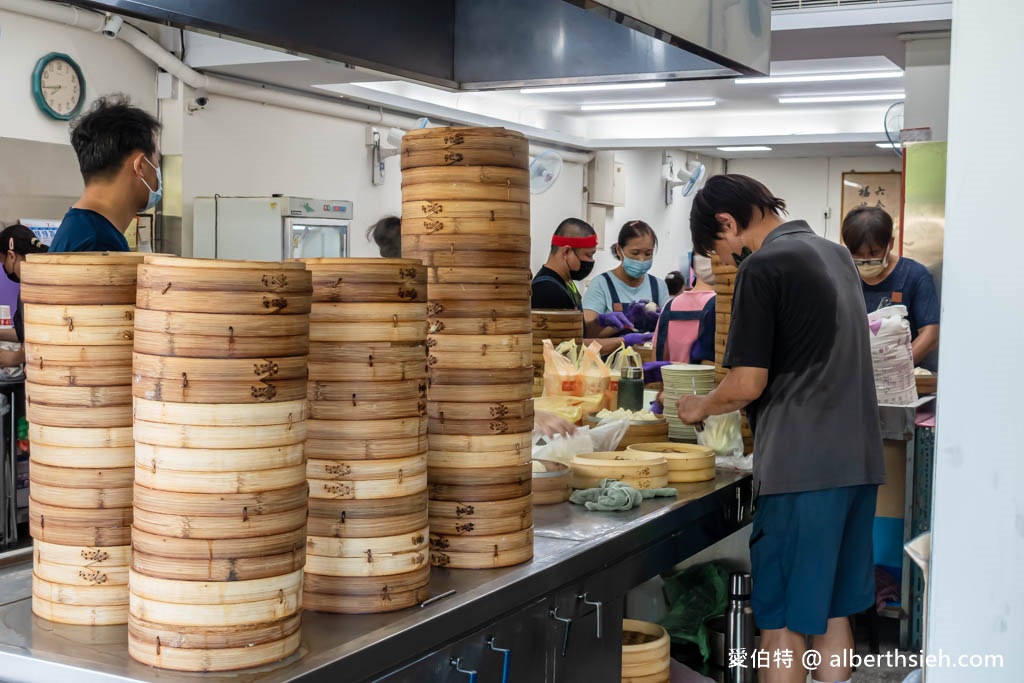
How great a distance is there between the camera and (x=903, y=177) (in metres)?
5.88

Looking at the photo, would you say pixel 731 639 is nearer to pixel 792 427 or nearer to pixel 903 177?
pixel 792 427

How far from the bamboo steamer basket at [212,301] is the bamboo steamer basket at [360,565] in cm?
47

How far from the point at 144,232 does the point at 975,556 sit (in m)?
6.82

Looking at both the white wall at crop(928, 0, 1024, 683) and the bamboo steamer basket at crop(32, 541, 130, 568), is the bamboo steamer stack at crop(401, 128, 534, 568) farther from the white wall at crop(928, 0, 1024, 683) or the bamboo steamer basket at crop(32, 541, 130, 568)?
the white wall at crop(928, 0, 1024, 683)

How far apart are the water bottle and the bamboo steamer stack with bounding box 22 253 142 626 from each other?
2245mm

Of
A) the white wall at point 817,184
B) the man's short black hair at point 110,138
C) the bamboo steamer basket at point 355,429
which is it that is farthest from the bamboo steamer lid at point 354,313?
the white wall at point 817,184

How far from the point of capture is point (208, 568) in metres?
1.42

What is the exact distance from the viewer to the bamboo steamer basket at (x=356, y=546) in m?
1.69

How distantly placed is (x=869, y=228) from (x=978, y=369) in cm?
439

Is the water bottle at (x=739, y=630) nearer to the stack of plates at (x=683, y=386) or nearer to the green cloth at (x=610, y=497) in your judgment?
the stack of plates at (x=683, y=386)

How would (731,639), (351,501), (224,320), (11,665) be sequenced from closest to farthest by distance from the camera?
(224,320) < (11,665) < (351,501) < (731,639)

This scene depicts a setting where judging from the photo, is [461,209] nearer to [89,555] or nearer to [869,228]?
[89,555]

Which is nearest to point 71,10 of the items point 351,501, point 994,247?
point 351,501

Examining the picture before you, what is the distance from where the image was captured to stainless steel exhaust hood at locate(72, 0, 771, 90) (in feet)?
7.41
